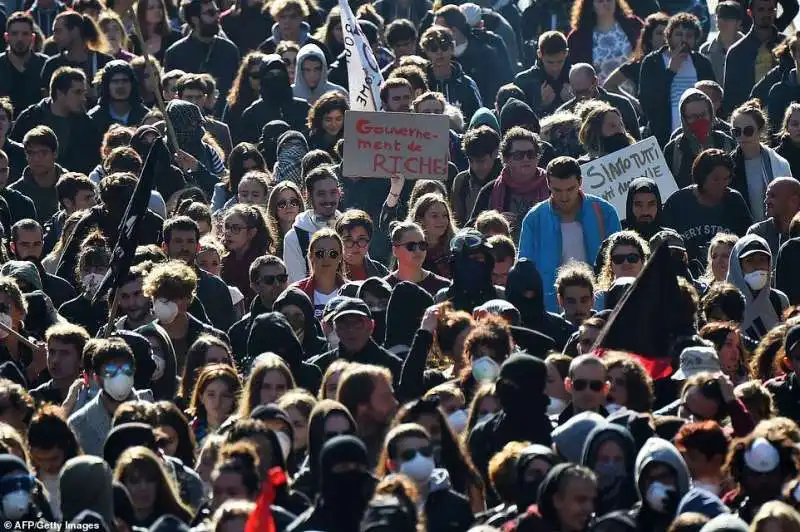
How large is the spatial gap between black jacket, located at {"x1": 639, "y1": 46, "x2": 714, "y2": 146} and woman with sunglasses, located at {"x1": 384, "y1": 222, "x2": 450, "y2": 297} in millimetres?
4572

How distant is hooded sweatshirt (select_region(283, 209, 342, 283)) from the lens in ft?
52.7

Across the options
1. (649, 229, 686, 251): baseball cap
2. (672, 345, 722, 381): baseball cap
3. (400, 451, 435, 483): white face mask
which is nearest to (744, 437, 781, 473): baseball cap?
(400, 451, 435, 483): white face mask

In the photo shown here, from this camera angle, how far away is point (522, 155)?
1619 centimetres

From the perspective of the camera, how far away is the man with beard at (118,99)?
1939 centimetres

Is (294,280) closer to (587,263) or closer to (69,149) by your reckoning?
(587,263)

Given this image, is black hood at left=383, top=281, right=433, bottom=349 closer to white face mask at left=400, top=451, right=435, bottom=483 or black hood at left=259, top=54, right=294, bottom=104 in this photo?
white face mask at left=400, top=451, right=435, bottom=483

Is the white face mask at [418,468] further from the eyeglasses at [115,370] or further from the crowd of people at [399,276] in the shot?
the eyeglasses at [115,370]

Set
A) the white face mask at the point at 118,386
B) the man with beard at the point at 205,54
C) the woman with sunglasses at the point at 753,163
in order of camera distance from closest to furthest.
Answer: the white face mask at the point at 118,386, the woman with sunglasses at the point at 753,163, the man with beard at the point at 205,54

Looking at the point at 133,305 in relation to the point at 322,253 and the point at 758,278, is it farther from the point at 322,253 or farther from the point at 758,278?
the point at 758,278

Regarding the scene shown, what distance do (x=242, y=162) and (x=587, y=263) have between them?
353 centimetres

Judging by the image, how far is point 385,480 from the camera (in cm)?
1039

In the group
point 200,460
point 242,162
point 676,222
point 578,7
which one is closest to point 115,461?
point 200,460

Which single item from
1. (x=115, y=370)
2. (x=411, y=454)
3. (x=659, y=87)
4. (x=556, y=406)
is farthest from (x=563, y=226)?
(x=411, y=454)

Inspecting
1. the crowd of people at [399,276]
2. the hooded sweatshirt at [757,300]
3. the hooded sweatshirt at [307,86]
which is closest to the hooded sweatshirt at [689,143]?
the crowd of people at [399,276]
